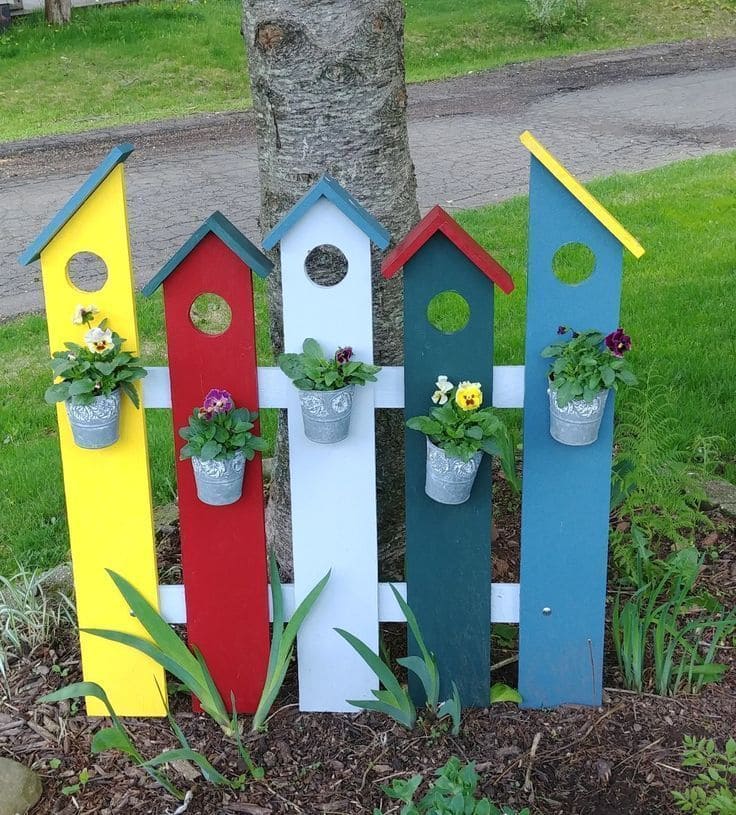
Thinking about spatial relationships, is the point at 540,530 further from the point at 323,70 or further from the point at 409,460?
the point at 323,70

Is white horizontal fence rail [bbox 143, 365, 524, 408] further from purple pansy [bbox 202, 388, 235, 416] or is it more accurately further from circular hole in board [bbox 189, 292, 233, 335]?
circular hole in board [bbox 189, 292, 233, 335]

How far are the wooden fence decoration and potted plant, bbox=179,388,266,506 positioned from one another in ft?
0.28

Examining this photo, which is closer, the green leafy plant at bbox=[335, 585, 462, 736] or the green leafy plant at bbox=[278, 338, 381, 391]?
the green leafy plant at bbox=[278, 338, 381, 391]

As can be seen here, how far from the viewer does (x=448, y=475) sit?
2211 mm

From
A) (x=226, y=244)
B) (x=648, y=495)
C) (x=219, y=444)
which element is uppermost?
(x=226, y=244)

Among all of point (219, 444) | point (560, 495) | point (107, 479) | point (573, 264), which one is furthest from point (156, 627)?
point (573, 264)

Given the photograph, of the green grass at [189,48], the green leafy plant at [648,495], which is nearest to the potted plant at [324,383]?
the green leafy plant at [648,495]

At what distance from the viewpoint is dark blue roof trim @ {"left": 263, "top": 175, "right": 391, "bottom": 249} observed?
2.12 m

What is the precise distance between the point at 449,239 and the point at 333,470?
0.60m

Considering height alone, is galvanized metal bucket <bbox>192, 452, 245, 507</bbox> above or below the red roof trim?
below

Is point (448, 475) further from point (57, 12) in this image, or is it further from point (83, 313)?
point (57, 12)

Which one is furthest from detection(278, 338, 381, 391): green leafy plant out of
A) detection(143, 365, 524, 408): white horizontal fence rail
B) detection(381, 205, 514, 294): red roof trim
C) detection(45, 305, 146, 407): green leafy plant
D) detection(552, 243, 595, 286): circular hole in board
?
detection(552, 243, 595, 286): circular hole in board

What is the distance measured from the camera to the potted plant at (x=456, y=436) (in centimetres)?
216

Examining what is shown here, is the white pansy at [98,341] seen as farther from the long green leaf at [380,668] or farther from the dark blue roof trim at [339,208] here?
the long green leaf at [380,668]
